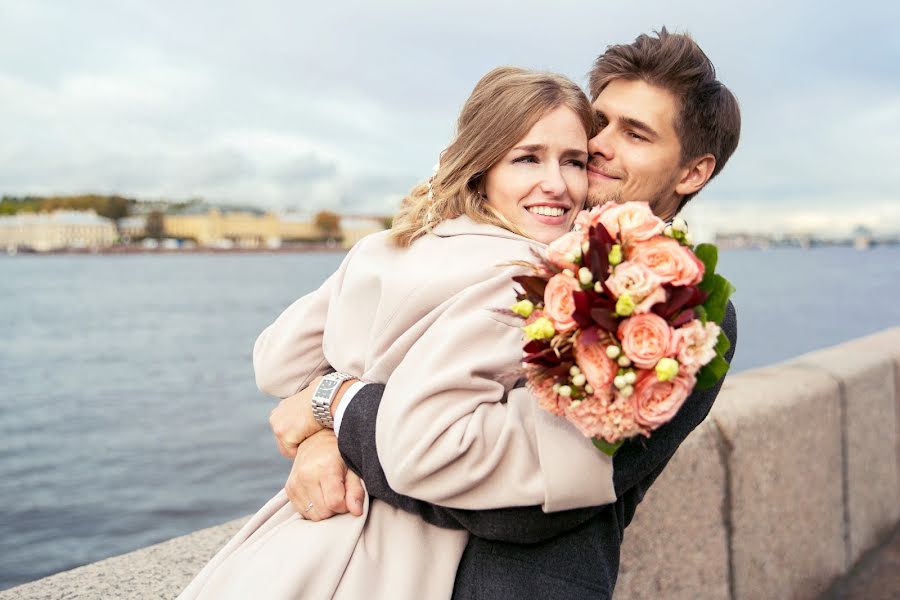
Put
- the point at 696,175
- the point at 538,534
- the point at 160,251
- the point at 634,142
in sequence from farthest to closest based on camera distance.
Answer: the point at 160,251 < the point at 696,175 < the point at 634,142 < the point at 538,534

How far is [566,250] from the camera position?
158cm

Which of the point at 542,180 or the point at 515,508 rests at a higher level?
the point at 542,180

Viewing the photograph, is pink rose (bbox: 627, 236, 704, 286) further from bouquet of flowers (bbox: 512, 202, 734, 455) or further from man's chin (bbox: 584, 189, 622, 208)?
man's chin (bbox: 584, 189, 622, 208)

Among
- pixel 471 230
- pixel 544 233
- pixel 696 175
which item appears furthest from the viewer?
pixel 696 175

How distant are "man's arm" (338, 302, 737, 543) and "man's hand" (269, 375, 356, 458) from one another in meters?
0.22

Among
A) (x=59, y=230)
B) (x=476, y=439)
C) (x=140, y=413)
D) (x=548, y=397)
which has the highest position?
(x=548, y=397)

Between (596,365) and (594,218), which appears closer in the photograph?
(596,365)

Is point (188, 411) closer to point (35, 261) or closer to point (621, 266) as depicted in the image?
point (621, 266)

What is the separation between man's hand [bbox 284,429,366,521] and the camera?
1.95m

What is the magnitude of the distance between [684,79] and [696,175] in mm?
324

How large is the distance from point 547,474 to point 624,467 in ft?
0.68

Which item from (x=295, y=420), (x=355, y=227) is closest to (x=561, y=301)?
(x=295, y=420)

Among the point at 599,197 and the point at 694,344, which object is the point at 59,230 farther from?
the point at 694,344

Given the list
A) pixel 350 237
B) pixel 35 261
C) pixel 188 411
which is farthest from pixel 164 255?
pixel 188 411
